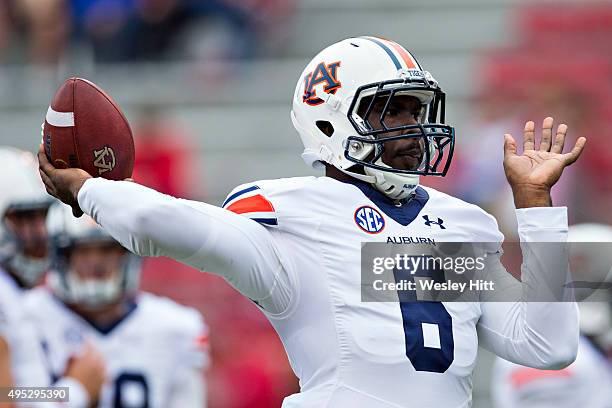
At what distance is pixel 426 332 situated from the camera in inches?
117

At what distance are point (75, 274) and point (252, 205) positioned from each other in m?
2.33

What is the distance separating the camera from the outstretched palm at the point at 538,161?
2.99 meters

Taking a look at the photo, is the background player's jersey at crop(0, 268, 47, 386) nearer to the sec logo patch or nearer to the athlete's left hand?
the sec logo patch

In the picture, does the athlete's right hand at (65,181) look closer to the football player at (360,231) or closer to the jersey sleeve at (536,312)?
the football player at (360,231)

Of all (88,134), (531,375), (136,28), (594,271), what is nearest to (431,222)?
(88,134)

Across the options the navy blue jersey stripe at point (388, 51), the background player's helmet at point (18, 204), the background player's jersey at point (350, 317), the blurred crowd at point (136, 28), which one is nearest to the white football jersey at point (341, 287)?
the background player's jersey at point (350, 317)

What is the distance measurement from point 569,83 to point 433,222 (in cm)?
476

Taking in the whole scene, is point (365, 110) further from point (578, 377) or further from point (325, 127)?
point (578, 377)

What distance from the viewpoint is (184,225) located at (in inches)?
108

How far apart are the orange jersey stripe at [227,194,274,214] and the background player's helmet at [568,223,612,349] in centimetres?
128

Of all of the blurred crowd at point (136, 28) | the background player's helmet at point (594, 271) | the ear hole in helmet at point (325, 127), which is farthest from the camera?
the blurred crowd at point (136, 28)

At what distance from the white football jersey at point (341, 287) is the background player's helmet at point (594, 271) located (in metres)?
0.97

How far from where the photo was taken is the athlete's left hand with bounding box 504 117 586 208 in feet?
9.80

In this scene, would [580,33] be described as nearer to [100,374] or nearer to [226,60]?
[226,60]
